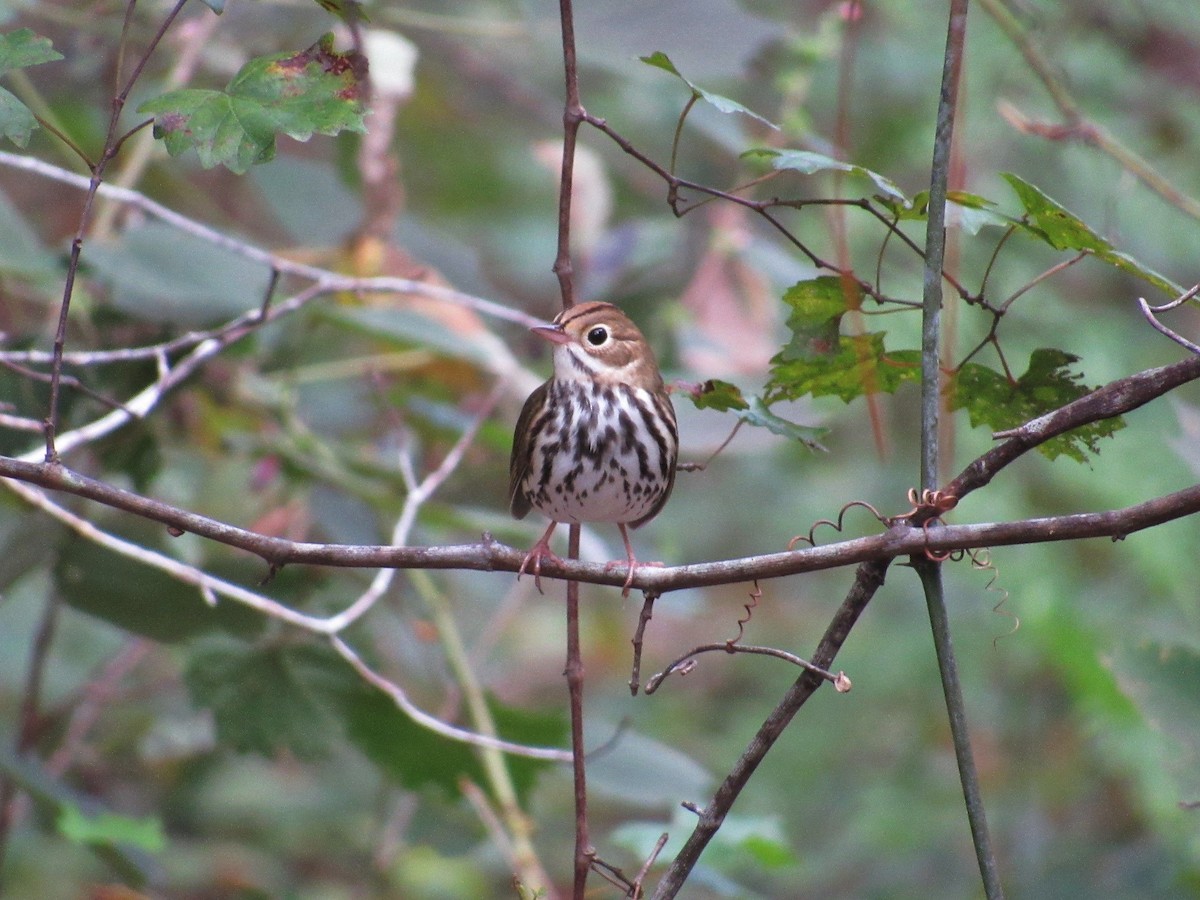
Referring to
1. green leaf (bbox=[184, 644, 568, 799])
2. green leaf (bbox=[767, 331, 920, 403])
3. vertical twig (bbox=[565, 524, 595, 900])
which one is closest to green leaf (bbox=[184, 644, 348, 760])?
green leaf (bbox=[184, 644, 568, 799])

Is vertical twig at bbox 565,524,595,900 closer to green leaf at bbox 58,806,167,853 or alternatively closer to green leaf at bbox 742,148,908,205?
green leaf at bbox 742,148,908,205

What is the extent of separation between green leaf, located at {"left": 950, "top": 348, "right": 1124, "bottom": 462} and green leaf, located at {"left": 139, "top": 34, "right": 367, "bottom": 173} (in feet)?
2.81

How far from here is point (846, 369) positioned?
1820mm

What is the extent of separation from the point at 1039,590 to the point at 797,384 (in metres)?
2.94

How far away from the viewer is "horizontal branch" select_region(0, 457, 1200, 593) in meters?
1.26

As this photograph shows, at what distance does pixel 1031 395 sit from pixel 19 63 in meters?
1.31

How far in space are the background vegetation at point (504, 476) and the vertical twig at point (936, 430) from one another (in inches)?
8.3

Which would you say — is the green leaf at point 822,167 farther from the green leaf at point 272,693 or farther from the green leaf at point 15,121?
the green leaf at point 272,693

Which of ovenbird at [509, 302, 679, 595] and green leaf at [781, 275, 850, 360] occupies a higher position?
ovenbird at [509, 302, 679, 595]

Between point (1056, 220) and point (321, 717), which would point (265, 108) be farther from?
point (321, 717)

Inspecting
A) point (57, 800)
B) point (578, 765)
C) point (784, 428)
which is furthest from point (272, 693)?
point (784, 428)

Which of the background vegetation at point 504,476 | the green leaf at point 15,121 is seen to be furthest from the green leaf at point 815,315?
the green leaf at point 15,121

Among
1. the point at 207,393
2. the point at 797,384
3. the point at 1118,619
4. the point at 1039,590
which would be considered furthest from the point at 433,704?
the point at 797,384

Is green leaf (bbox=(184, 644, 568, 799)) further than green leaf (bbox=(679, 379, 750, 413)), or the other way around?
green leaf (bbox=(184, 644, 568, 799))
